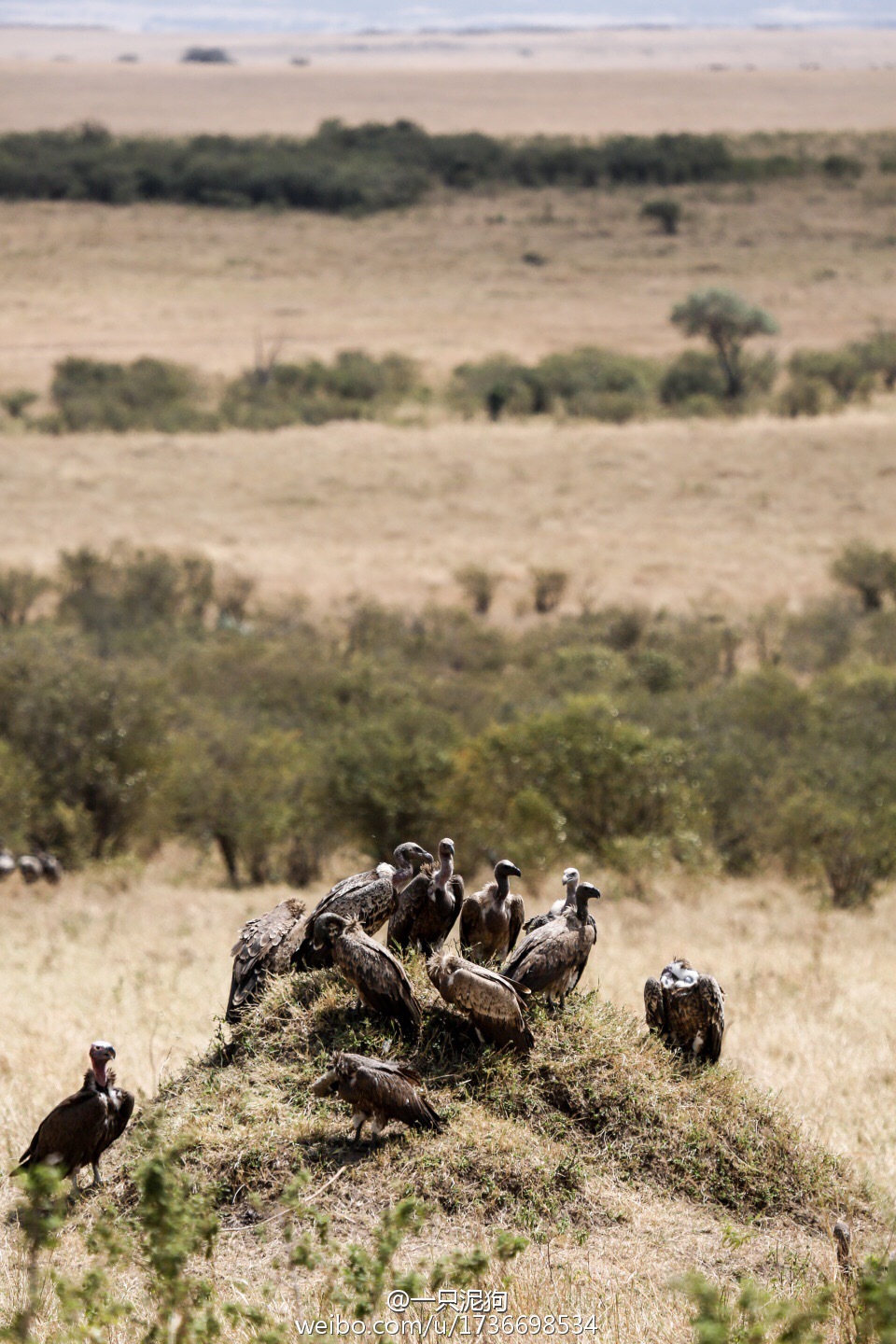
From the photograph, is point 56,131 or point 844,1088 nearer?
point 844,1088

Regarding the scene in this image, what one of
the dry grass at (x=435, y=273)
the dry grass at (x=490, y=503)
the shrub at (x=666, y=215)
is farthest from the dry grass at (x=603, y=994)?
the shrub at (x=666, y=215)

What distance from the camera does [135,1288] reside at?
6.07 meters

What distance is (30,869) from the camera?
19.4m

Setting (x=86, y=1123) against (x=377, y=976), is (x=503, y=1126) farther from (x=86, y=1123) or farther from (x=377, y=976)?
(x=86, y=1123)

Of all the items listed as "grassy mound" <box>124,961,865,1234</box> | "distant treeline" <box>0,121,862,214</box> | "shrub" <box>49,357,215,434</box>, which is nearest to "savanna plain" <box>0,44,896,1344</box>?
"grassy mound" <box>124,961,865,1234</box>

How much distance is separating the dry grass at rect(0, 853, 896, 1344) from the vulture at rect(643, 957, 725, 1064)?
925 mm

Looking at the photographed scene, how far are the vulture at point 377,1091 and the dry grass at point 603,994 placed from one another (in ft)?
0.52

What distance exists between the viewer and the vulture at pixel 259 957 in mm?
7875

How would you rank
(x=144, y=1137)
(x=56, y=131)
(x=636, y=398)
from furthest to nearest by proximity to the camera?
(x=56, y=131), (x=636, y=398), (x=144, y=1137)

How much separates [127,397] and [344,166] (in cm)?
4876

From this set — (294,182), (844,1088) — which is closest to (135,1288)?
(844,1088)

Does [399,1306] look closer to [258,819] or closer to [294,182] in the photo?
[258,819]

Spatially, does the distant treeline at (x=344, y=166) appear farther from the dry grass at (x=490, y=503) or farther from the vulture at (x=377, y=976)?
the vulture at (x=377, y=976)

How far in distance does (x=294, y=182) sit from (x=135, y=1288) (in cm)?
9700
